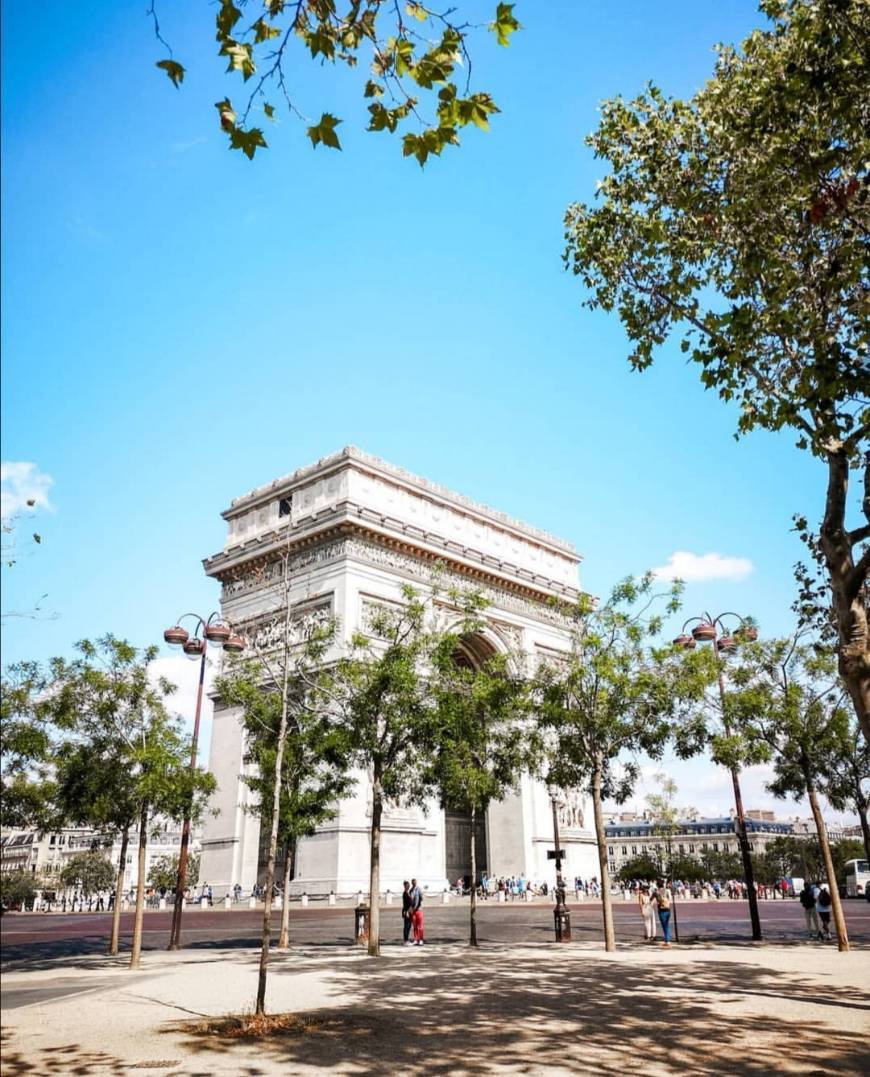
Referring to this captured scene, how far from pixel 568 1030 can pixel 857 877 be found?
184ft

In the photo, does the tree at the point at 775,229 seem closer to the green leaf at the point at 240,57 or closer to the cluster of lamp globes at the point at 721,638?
the green leaf at the point at 240,57

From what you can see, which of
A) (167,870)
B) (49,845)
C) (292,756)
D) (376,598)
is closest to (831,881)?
(292,756)

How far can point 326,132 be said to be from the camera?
6316mm

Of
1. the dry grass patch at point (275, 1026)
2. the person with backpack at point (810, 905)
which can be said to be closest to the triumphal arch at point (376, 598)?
the person with backpack at point (810, 905)

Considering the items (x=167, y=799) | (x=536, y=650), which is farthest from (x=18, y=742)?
(x=536, y=650)

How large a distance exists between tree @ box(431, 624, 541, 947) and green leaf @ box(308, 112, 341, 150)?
1521cm

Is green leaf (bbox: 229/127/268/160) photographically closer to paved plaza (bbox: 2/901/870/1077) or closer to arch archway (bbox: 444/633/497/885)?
paved plaza (bbox: 2/901/870/1077)

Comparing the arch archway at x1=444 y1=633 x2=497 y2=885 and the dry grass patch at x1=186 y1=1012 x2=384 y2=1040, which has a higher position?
the arch archway at x1=444 y1=633 x2=497 y2=885

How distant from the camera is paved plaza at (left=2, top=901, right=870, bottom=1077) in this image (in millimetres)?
7461

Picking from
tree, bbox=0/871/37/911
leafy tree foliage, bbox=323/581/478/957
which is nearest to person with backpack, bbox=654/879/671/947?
leafy tree foliage, bbox=323/581/478/957

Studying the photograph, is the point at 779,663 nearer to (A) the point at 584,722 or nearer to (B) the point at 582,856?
(A) the point at 584,722

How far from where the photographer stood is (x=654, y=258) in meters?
12.8

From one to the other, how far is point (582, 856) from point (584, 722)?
95.2 ft

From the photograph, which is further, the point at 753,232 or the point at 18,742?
the point at 18,742
